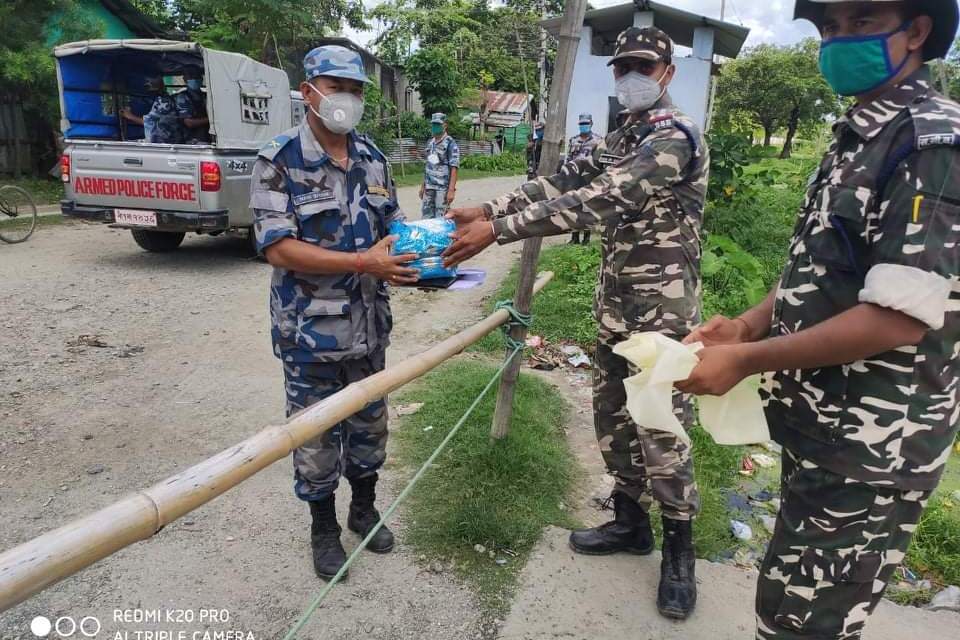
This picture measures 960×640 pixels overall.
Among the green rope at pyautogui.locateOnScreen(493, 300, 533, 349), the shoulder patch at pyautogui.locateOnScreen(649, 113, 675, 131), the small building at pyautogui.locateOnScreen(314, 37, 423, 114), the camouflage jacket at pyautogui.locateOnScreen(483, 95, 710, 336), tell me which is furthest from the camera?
the small building at pyautogui.locateOnScreen(314, 37, 423, 114)

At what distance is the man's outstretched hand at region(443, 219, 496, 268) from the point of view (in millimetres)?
2418

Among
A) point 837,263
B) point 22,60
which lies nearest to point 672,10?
point 22,60

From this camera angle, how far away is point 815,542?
1.58 metres

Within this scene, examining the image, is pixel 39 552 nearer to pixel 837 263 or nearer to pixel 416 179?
pixel 837 263

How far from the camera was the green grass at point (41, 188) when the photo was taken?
1195cm

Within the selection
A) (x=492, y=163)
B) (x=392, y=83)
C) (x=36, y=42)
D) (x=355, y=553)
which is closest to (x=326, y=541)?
(x=355, y=553)

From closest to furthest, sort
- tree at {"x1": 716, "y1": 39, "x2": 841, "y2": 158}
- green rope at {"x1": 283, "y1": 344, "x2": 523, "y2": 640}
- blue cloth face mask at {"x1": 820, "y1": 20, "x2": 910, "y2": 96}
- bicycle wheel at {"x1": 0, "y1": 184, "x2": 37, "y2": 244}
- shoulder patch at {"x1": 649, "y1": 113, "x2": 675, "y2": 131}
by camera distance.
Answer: blue cloth face mask at {"x1": 820, "y1": 20, "x2": 910, "y2": 96}
green rope at {"x1": 283, "y1": 344, "x2": 523, "y2": 640}
shoulder patch at {"x1": 649, "y1": 113, "x2": 675, "y2": 131}
bicycle wheel at {"x1": 0, "y1": 184, "x2": 37, "y2": 244}
tree at {"x1": 716, "y1": 39, "x2": 841, "y2": 158}

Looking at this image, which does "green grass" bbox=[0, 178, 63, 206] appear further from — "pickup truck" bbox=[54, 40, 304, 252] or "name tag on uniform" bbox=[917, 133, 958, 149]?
"name tag on uniform" bbox=[917, 133, 958, 149]

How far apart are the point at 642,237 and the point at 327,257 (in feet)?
3.98

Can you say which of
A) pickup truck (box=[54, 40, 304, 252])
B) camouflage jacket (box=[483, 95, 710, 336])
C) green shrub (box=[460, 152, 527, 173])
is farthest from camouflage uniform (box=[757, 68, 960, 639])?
green shrub (box=[460, 152, 527, 173])

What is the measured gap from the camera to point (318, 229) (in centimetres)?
252

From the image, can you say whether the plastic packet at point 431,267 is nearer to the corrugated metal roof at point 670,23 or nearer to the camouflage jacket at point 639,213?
the camouflage jacket at point 639,213

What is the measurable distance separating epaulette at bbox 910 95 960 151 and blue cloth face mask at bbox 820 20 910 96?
120 mm

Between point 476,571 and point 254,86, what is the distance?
7.34 m
